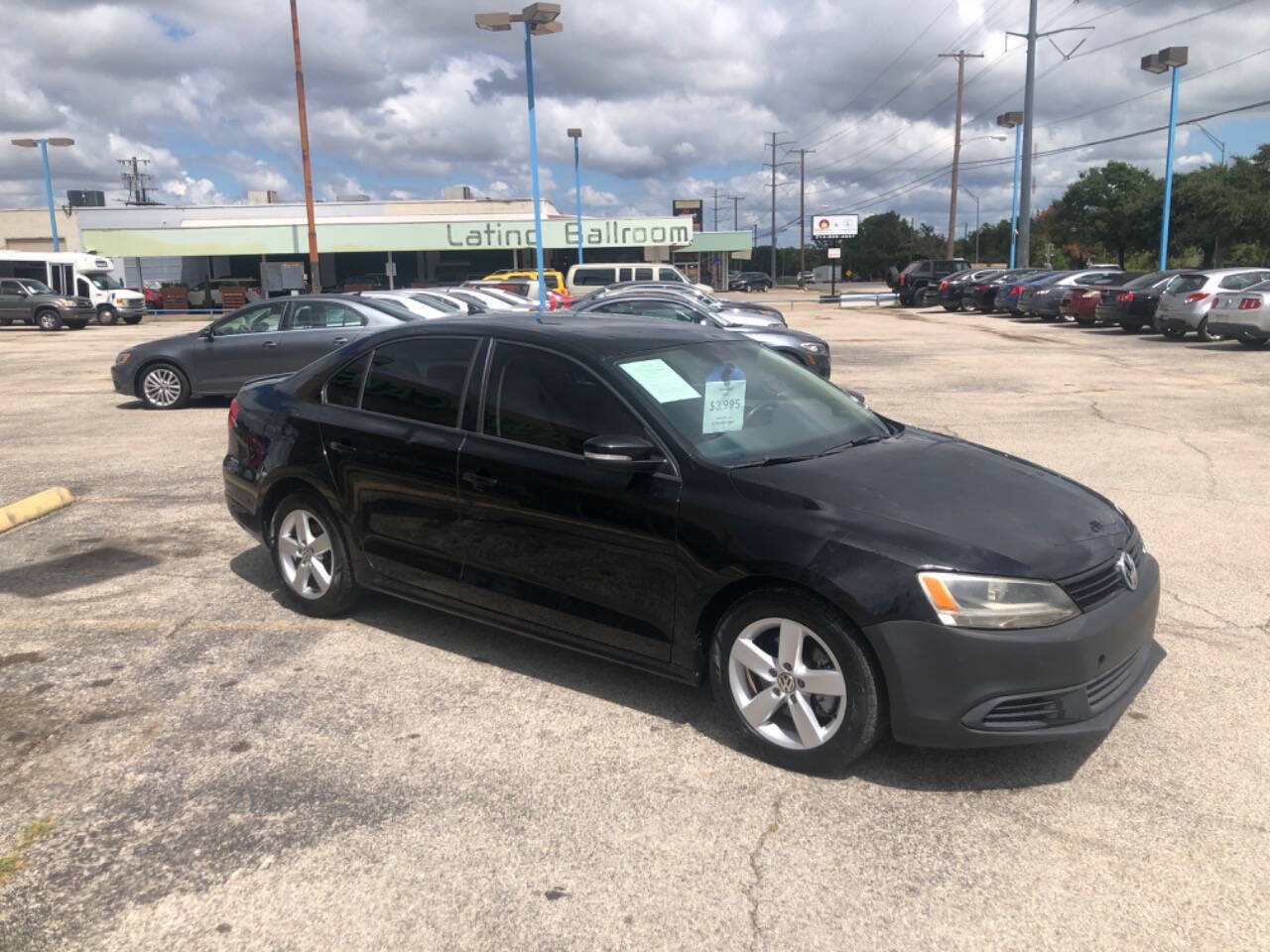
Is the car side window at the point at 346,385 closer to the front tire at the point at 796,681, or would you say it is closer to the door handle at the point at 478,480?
the door handle at the point at 478,480

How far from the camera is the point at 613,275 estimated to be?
1176 inches

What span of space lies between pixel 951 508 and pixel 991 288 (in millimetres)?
34159

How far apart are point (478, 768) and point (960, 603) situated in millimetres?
1812

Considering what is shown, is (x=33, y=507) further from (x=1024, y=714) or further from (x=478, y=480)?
(x=1024, y=714)

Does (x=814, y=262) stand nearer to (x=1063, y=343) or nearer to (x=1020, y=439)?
(x=1063, y=343)

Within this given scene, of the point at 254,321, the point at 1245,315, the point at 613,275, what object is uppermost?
the point at 613,275

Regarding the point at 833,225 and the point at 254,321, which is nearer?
the point at 254,321

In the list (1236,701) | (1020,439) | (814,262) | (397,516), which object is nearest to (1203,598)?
(1236,701)

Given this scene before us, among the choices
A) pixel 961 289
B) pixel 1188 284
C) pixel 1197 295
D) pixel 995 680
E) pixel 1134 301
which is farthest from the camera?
pixel 961 289

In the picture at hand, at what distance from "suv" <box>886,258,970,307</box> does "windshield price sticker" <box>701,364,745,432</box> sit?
40237mm

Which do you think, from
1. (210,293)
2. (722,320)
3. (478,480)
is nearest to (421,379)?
(478,480)

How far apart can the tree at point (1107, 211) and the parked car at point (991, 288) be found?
27.3 m

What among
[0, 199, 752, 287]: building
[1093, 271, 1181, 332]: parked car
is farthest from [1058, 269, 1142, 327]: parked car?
[0, 199, 752, 287]: building

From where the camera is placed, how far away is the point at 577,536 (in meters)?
4.14
